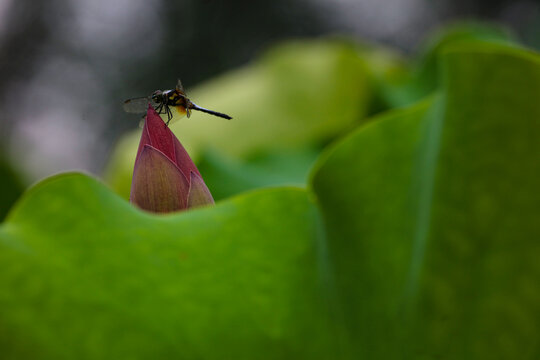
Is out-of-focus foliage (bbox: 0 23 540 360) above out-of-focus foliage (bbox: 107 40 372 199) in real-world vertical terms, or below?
below

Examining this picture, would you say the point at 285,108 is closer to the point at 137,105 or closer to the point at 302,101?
the point at 302,101

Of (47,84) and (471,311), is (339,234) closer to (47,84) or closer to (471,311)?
(471,311)

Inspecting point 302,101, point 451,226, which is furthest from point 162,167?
point 302,101

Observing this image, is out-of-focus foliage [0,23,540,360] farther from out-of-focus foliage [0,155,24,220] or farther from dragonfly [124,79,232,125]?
out-of-focus foliage [0,155,24,220]

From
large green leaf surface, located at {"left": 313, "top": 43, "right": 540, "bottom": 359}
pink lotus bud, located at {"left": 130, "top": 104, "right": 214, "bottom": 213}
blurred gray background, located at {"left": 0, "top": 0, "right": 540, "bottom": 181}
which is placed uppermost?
blurred gray background, located at {"left": 0, "top": 0, "right": 540, "bottom": 181}

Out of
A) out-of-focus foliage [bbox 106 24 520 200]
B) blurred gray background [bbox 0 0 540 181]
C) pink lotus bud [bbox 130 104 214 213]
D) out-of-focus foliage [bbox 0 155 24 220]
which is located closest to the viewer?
pink lotus bud [bbox 130 104 214 213]

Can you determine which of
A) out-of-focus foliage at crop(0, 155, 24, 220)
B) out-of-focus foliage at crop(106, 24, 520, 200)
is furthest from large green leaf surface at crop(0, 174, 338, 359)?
out-of-focus foliage at crop(0, 155, 24, 220)
